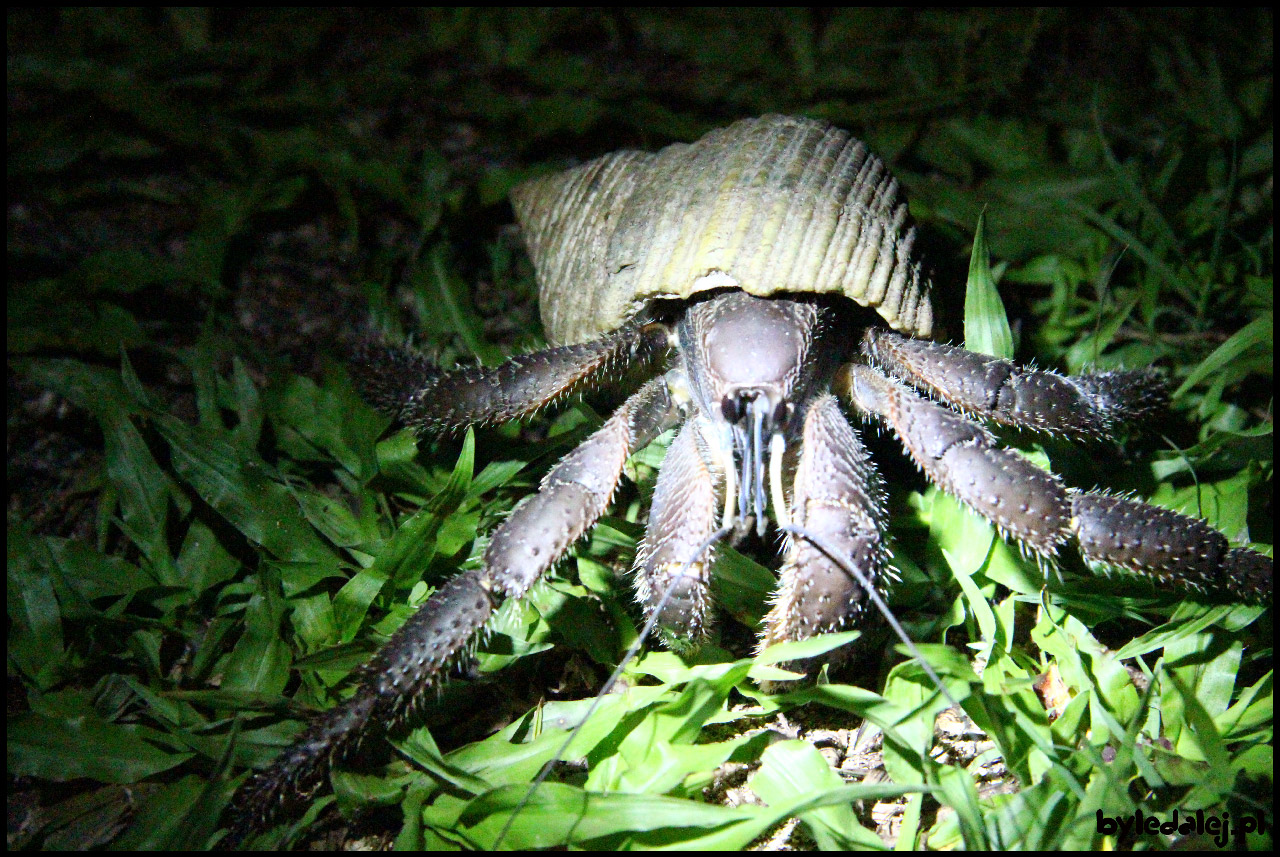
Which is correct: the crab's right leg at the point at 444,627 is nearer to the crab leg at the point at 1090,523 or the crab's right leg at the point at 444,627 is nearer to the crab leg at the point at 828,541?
the crab leg at the point at 828,541

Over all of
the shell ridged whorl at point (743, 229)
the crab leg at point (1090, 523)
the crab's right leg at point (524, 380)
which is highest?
the shell ridged whorl at point (743, 229)

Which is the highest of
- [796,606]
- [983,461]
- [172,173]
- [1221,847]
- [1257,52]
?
[1257,52]

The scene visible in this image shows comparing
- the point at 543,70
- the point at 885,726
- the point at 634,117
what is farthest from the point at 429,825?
the point at 543,70

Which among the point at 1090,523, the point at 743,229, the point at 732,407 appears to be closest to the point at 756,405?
the point at 732,407

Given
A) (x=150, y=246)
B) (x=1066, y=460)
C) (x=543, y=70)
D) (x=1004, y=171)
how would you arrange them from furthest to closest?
(x=543, y=70), (x=1004, y=171), (x=150, y=246), (x=1066, y=460)

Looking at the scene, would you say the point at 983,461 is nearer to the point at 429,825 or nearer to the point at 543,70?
the point at 429,825

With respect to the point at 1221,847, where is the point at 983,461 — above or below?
above

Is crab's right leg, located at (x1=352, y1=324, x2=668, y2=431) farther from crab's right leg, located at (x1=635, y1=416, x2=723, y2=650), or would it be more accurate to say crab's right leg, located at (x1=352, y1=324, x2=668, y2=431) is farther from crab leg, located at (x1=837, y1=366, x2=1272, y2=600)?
crab leg, located at (x1=837, y1=366, x2=1272, y2=600)

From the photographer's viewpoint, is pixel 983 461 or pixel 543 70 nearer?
pixel 983 461

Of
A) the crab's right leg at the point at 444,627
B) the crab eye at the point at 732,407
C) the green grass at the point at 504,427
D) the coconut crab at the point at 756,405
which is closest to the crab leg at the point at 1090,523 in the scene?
the coconut crab at the point at 756,405
